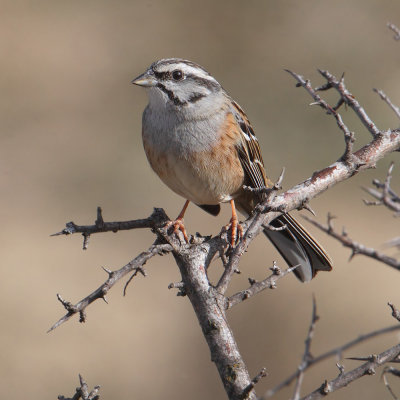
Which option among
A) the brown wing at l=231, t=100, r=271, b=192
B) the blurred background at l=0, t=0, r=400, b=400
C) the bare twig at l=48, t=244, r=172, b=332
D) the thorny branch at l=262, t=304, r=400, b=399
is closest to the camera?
the thorny branch at l=262, t=304, r=400, b=399

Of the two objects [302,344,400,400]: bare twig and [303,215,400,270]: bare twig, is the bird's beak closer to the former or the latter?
[302,344,400,400]: bare twig

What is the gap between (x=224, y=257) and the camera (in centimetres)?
374

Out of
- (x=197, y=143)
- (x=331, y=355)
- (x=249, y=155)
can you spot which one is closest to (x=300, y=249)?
(x=249, y=155)

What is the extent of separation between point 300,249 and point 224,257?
113cm

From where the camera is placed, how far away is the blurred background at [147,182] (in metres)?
7.71

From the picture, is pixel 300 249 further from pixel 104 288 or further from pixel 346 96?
pixel 104 288

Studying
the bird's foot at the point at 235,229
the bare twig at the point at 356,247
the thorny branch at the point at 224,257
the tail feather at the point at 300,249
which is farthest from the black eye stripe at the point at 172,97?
the bare twig at the point at 356,247

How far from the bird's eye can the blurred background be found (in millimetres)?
3548

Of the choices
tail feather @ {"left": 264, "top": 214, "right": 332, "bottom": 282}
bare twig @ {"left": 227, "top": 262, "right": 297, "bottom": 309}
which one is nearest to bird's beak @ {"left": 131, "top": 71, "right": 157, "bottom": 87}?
tail feather @ {"left": 264, "top": 214, "right": 332, "bottom": 282}

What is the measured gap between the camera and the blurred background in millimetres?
7715

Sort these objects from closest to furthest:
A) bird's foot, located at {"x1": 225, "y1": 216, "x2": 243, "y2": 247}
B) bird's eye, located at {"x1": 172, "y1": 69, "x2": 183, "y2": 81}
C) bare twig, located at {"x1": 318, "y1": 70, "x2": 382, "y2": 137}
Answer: bare twig, located at {"x1": 318, "y1": 70, "x2": 382, "y2": 137}, bird's foot, located at {"x1": 225, "y1": 216, "x2": 243, "y2": 247}, bird's eye, located at {"x1": 172, "y1": 69, "x2": 183, "y2": 81}

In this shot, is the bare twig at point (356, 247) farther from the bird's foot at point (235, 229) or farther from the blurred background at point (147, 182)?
the blurred background at point (147, 182)

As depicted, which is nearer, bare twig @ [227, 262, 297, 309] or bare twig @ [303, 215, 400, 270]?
bare twig @ [303, 215, 400, 270]

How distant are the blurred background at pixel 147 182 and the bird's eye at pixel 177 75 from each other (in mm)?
3548
